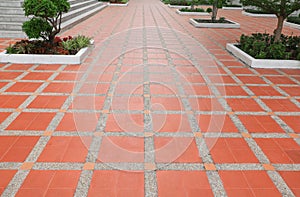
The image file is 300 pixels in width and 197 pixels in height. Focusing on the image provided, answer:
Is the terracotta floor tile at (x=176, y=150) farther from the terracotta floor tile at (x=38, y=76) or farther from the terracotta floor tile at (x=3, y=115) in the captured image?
the terracotta floor tile at (x=38, y=76)

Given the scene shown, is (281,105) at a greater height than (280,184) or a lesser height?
greater

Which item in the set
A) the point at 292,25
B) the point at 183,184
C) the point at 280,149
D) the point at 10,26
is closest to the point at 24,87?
the point at 183,184

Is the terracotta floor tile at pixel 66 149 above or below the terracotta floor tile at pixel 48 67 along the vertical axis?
below

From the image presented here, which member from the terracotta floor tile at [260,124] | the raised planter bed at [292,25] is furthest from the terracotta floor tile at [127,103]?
the raised planter bed at [292,25]

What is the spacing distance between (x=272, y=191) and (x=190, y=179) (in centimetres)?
78

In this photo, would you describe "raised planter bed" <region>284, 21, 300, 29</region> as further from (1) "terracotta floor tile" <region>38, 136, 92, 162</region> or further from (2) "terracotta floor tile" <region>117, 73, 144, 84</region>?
(1) "terracotta floor tile" <region>38, 136, 92, 162</region>

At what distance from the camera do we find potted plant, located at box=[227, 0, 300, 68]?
6.70 m

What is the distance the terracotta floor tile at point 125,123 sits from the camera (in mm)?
3721

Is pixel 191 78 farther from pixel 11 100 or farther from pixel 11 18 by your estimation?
pixel 11 18

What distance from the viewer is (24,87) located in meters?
5.02

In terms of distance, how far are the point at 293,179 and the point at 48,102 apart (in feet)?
11.5

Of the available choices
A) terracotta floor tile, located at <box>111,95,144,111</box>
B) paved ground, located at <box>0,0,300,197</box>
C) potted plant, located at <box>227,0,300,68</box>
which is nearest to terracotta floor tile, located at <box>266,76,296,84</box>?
paved ground, located at <box>0,0,300,197</box>

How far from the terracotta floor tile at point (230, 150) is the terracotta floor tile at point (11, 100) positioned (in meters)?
2.92

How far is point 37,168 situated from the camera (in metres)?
2.91
